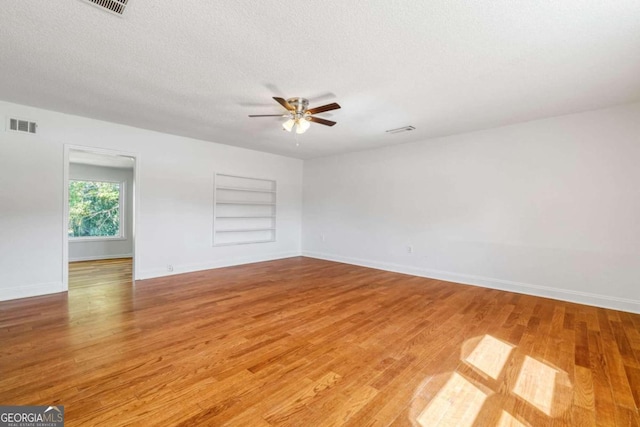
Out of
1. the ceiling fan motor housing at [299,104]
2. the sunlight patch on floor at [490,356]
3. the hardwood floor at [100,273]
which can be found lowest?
the hardwood floor at [100,273]

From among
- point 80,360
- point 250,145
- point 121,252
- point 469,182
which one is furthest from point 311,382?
point 121,252

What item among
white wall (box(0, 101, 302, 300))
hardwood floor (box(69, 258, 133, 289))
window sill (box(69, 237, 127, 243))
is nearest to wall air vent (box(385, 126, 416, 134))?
white wall (box(0, 101, 302, 300))

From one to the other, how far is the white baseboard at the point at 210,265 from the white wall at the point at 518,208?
6.34 ft

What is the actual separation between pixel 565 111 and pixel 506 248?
1.99 m

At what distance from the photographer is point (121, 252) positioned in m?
7.14

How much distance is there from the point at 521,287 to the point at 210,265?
5.33 metres

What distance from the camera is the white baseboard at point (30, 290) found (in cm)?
351

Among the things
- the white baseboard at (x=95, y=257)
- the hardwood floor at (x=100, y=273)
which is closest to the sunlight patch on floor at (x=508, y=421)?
the hardwood floor at (x=100, y=273)

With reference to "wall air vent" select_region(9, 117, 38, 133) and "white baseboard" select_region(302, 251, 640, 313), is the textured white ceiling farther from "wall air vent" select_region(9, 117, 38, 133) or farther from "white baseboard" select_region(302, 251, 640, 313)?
"white baseboard" select_region(302, 251, 640, 313)

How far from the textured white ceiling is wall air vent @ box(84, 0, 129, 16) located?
5cm

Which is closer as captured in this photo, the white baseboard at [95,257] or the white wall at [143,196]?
the white wall at [143,196]

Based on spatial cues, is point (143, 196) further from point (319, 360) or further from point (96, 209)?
point (319, 360)

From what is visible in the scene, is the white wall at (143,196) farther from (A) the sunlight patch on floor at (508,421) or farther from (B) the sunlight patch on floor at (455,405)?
(A) the sunlight patch on floor at (508,421)

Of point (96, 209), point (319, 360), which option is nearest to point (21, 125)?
point (96, 209)
